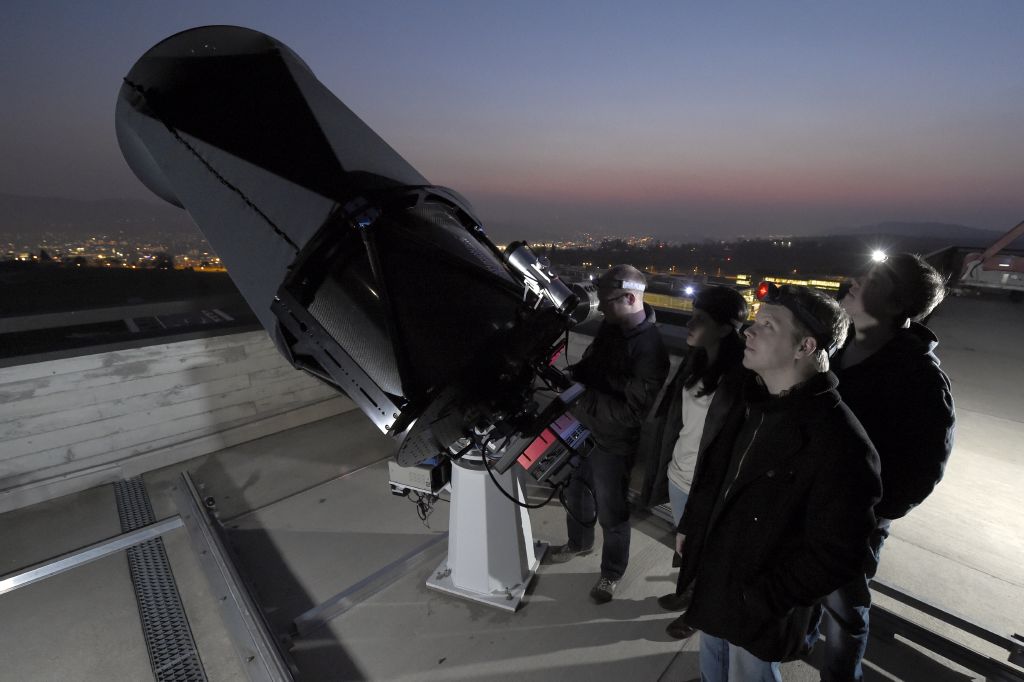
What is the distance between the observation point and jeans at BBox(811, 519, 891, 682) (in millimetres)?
1819

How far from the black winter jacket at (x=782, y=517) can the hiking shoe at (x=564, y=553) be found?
1344 millimetres

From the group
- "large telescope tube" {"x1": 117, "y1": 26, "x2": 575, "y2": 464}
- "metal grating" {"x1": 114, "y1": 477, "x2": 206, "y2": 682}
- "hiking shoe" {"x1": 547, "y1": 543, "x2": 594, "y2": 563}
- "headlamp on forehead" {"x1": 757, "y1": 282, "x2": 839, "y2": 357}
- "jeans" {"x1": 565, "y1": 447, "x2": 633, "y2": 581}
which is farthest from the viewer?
"hiking shoe" {"x1": 547, "y1": 543, "x2": 594, "y2": 563}

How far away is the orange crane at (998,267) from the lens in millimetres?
7391

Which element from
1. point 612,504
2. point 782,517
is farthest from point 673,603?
point 782,517

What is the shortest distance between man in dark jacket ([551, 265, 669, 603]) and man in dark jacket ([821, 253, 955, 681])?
79cm

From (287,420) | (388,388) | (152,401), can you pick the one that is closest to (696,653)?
(388,388)

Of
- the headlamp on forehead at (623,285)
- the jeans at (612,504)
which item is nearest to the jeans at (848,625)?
the jeans at (612,504)

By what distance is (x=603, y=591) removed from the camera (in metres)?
2.51

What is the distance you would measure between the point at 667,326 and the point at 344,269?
3331mm

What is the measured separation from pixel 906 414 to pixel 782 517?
0.79 metres

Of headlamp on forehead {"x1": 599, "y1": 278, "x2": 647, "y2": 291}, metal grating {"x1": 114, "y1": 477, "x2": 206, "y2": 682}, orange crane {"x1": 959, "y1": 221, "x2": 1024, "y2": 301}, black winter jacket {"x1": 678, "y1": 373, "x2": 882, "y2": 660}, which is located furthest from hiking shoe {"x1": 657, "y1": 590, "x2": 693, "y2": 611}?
orange crane {"x1": 959, "y1": 221, "x2": 1024, "y2": 301}

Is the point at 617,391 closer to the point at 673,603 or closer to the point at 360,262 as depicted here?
the point at 673,603

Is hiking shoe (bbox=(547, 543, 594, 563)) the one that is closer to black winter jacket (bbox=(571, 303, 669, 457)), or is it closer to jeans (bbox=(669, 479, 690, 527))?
jeans (bbox=(669, 479, 690, 527))

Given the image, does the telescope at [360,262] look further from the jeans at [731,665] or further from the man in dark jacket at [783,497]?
the jeans at [731,665]
